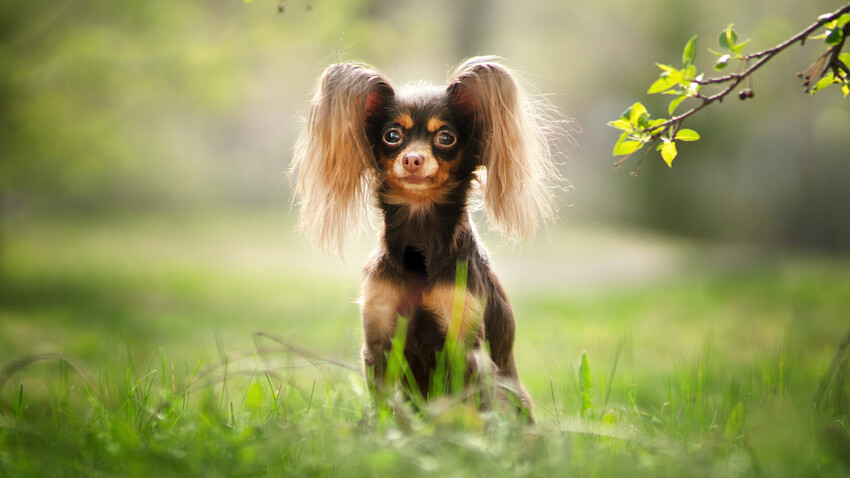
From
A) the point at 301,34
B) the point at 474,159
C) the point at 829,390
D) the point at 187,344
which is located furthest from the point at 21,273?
the point at 829,390

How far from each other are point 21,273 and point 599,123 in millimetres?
8487

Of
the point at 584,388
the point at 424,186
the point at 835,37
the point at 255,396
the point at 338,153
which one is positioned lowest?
the point at 255,396

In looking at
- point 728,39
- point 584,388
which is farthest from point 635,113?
point 584,388

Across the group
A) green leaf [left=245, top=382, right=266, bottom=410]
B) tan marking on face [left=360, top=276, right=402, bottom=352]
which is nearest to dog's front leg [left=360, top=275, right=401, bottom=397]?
tan marking on face [left=360, top=276, right=402, bottom=352]

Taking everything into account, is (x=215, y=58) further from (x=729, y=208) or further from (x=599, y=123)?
(x=729, y=208)

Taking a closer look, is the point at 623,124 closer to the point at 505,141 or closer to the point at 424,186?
the point at 505,141

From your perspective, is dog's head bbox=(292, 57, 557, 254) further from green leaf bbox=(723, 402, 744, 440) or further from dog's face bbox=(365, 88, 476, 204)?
green leaf bbox=(723, 402, 744, 440)

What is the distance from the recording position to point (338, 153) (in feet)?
8.95

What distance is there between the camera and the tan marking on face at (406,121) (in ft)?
8.71

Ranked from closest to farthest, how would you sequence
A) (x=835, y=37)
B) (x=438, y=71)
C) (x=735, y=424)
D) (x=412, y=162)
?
(x=835, y=37) → (x=735, y=424) → (x=412, y=162) → (x=438, y=71)

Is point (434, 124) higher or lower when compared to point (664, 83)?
lower

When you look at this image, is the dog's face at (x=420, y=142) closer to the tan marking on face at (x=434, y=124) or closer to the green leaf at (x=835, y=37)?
A: the tan marking on face at (x=434, y=124)

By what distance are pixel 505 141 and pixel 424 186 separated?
37cm

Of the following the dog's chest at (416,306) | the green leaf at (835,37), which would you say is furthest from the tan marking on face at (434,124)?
the green leaf at (835,37)
